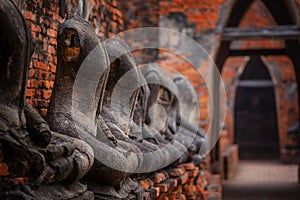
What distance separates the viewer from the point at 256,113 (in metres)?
21.0

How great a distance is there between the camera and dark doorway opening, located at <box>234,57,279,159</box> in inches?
805

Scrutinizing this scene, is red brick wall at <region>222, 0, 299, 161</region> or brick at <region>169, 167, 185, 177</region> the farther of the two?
red brick wall at <region>222, 0, 299, 161</region>

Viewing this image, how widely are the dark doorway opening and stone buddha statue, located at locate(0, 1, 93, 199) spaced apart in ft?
57.2

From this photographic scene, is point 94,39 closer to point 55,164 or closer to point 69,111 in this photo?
point 69,111

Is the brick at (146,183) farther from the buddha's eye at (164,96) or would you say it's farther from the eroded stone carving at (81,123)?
the buddha's eye at (164,96)

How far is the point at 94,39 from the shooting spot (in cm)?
410

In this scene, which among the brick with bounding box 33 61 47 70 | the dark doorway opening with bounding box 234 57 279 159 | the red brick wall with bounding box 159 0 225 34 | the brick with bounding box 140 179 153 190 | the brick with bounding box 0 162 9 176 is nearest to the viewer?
the brick with bounding box 0 162 9 176

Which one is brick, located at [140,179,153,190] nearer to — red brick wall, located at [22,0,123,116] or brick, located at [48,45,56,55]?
red brick wall, located at [22,0,123,116]

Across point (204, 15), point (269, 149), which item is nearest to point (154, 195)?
point (204, 15)

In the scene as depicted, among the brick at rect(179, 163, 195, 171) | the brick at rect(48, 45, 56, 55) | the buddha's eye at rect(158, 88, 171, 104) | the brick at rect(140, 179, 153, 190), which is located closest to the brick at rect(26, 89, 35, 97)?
the brick at rect(48, 45, 56, 55)

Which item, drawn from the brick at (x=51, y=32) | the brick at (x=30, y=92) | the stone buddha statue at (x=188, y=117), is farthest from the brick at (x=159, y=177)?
the stone buddha statue at (x=188, y=117)

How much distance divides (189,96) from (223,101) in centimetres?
692

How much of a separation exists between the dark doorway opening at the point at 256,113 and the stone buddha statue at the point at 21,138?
687 inches

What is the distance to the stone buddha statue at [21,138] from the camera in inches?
119
